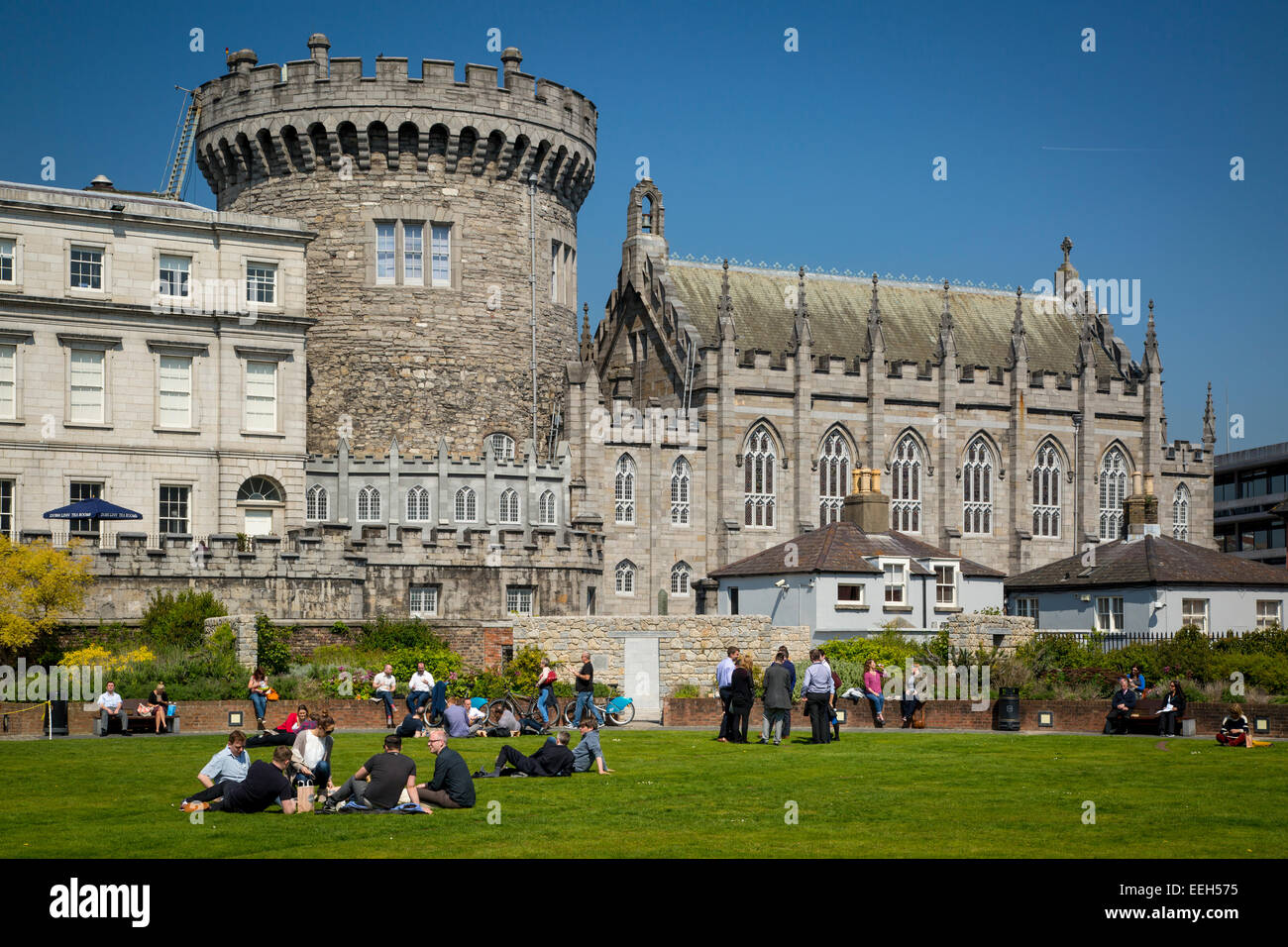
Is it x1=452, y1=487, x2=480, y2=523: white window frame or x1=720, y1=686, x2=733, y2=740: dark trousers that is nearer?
x1=720, y1=686, x2=733, y2=740: dark trousers

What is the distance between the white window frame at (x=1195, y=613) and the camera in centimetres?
4859

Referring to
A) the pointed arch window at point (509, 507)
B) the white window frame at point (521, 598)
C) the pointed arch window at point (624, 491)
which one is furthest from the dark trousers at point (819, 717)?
the pointed arch window at point (624, 491)

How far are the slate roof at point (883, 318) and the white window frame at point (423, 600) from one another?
756 inches

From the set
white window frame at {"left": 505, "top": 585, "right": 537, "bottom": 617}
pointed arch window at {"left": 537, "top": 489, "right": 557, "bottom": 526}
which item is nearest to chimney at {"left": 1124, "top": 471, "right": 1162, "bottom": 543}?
pointed arch window at {"left": 537, "top": 489, "right": 557, "bottom": 526}

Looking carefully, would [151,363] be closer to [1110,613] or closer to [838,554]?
[838,554]

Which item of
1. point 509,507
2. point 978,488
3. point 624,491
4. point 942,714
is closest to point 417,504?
point 509,507

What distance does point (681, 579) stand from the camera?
62.5m

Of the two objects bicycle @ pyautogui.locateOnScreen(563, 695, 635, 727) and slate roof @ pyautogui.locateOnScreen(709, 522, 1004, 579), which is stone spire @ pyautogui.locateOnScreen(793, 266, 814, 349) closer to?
slate roof @ pyautogui.locateOnScreen(709, 522, 1004, 579)

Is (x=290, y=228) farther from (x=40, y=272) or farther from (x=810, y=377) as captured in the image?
(x=810, y=377)

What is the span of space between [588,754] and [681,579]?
37.1 meters

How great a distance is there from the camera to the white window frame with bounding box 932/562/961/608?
51188mm

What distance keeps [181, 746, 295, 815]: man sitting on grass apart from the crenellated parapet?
41591 millimetres

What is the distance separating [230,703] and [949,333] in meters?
41.1
